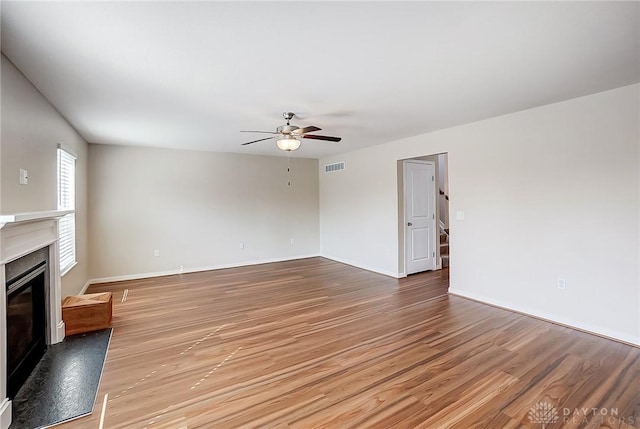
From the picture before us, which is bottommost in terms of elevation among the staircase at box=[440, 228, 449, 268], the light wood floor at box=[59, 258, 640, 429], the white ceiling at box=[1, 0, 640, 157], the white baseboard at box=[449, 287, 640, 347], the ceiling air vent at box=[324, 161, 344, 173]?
the light wood floor at box=[59, 258, 640, 429]

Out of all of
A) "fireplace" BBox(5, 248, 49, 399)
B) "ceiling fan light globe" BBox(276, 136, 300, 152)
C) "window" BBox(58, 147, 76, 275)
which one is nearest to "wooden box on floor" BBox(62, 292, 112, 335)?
"fireplace" BBox(5, 248, 49, 399)

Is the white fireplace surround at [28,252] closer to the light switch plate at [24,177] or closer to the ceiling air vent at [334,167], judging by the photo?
the light switch plate at [24,177]

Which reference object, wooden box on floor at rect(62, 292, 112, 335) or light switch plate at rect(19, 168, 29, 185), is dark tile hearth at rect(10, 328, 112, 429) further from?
light switch plate at rect(19, 168, 29, 185)

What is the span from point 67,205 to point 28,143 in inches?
66.9

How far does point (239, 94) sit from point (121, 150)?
12.2ft

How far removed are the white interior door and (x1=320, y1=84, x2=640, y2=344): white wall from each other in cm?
77

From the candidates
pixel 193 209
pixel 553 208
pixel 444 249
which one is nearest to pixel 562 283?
pixel 553 208

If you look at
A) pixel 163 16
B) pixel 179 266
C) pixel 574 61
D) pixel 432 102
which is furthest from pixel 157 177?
pixel 574 61

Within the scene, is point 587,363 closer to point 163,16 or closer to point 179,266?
point 163,16

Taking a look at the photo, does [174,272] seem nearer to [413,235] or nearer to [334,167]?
[334,167]

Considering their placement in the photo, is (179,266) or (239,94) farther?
(179,266)

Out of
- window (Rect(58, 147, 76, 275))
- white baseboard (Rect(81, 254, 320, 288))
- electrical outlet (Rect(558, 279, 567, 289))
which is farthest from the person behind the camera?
white baseboard (Rect(81, 254, 320, 288))

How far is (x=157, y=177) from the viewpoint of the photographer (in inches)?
225

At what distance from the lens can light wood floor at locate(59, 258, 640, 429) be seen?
1.96m
